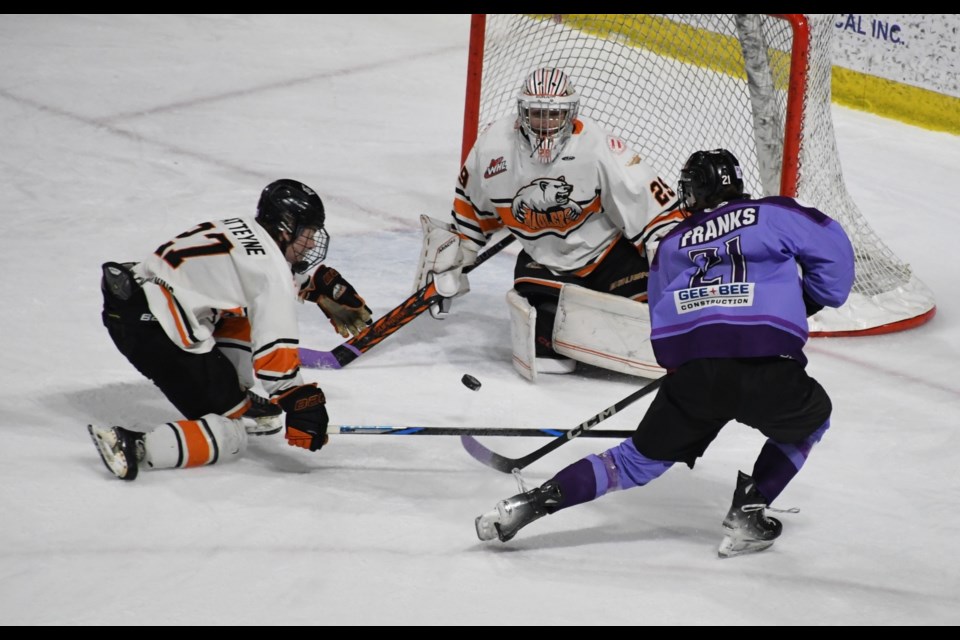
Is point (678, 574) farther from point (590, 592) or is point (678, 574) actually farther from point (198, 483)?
point (198, 483)

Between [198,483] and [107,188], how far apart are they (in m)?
2.54

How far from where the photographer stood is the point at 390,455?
11.0 ft

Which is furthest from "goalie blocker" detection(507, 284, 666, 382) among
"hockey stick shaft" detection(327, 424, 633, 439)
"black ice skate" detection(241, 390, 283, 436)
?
"black ice skate" detection(241, 390, 283, 436)

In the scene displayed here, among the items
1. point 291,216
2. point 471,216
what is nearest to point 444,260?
point 471,216

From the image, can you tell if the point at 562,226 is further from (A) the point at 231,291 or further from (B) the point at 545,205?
(A) the point at 231,291

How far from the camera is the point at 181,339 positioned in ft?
10.2

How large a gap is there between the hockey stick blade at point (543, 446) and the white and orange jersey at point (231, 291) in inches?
20.2

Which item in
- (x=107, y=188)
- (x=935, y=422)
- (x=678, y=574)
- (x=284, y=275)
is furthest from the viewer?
(x=107, y=188)

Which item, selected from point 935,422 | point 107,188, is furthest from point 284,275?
point 107,188

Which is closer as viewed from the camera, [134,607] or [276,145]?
[134,607]

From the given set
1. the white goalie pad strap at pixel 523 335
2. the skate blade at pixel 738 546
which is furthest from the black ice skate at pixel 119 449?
the skate blade at pixel 738 546

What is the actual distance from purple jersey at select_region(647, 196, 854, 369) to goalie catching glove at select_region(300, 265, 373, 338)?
1.12 metres

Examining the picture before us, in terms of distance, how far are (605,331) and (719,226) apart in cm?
111

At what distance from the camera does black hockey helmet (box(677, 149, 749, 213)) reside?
284 centimetres
